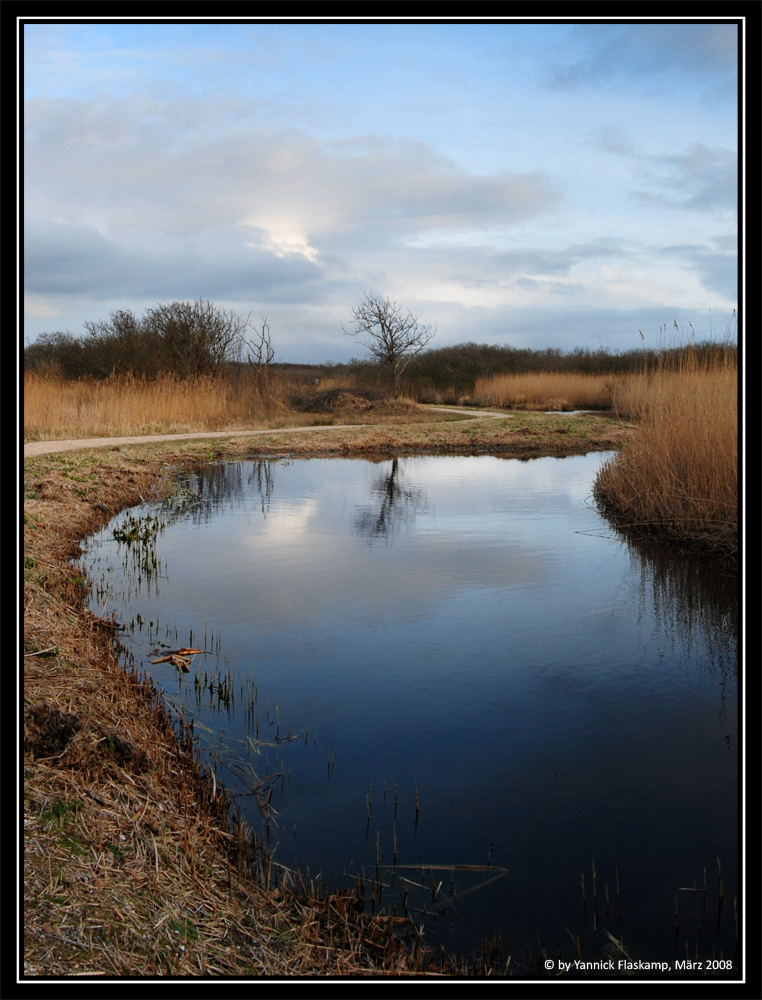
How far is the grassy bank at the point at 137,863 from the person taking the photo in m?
2.60

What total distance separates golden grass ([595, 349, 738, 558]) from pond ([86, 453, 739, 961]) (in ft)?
2.00

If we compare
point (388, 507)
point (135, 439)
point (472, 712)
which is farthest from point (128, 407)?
point (472, 712)

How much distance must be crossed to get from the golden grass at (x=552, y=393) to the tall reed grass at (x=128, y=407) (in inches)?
507

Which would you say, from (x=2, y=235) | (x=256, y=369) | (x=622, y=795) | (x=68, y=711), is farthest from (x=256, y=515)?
(x=256, y=369)

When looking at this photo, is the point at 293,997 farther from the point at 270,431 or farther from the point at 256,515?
the point at 270,431

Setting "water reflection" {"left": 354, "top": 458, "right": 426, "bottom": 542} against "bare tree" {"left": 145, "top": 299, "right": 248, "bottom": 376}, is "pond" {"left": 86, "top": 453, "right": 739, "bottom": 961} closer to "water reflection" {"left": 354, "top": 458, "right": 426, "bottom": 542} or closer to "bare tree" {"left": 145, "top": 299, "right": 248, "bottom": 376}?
"water reflection" {"left": 354, "top": 458, "right": 426, "bottom": 542}

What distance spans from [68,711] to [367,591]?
382 cm

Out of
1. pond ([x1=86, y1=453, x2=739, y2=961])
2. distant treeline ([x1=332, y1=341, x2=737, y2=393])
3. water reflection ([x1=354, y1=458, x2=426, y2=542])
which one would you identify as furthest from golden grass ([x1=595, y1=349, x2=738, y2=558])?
distant treeline ([x1=332, y1=341, x2=737, y2=393])

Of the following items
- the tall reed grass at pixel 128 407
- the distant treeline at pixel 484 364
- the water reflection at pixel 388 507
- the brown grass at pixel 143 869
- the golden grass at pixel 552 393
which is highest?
the distant treeline at pixel 484 364

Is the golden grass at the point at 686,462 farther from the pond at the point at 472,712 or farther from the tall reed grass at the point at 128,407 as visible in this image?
the tall reed grass at the point at 128,407

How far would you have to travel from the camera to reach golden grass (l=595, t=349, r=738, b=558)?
8.89 m

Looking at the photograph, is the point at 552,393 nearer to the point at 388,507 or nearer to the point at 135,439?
the point at 135,439

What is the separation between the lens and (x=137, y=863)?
3068 millimetres

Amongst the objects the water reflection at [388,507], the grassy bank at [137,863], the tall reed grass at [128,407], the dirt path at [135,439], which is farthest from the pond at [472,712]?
the tall reed grass at [128,407]
